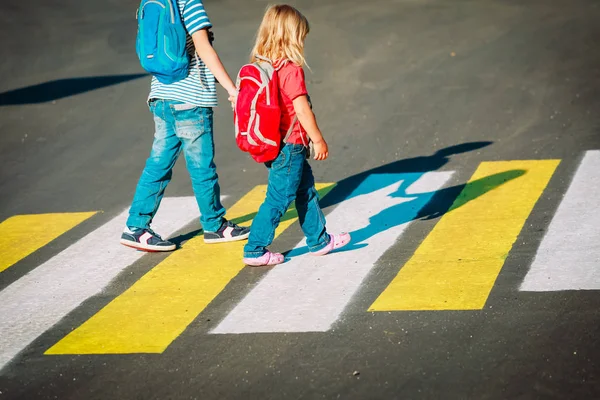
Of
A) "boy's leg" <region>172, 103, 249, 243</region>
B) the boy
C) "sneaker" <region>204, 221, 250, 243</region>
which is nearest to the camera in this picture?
the boy

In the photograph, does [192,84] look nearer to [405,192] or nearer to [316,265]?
[316,265]

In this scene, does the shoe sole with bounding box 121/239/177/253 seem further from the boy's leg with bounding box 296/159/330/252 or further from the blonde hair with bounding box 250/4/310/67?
the blonde hair with bounding box 250/4/310/67

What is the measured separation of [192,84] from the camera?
7.77m

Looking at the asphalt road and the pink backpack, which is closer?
the asphalt road

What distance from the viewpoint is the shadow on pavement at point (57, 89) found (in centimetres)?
1411

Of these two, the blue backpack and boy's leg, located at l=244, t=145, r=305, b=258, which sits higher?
the blue backpack

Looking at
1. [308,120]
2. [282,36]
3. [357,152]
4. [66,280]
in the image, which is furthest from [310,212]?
[357,152]

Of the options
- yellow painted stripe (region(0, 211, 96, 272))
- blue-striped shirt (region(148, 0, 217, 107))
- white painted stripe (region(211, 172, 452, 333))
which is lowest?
white painted stripe (region(211, 172, 452, 333))

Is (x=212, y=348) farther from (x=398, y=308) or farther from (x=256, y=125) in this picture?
(x=256, y=125)

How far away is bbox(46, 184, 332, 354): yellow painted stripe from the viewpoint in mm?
6219

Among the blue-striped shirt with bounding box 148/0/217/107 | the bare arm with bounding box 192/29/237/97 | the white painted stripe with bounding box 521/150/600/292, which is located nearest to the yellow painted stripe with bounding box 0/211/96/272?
the blue-striped shirt with bounding box 148/0/217/107

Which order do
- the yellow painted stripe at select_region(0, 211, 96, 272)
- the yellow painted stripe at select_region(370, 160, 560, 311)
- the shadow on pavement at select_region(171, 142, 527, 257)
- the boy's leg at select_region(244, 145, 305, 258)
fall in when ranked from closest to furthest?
the yellow painted stripe at select_region(370, 160, 560, 311)
the boy's leg at select_region(244, 145, 305, 258)
the shadow on pavement at select_region(171, 142, 527, 257)
the yellow painted stripe at select_region(0, 211, 96, 272)

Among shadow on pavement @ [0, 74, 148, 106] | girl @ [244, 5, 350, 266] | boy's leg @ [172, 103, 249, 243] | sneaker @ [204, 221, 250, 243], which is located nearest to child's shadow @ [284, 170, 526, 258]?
girl @ [244, 5, 350, 266]

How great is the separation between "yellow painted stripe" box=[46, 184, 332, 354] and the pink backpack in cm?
91
